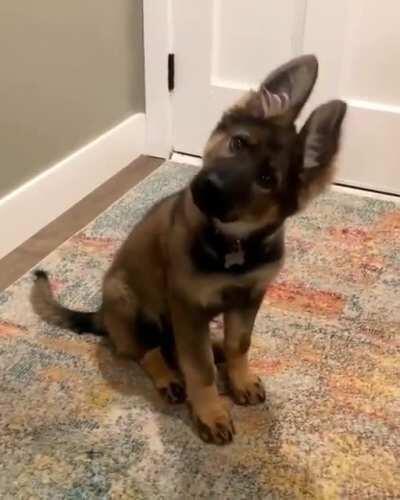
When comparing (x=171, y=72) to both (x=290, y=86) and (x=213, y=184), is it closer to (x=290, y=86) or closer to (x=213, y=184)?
(x=290, y=86)

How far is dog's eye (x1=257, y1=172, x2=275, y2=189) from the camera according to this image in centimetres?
115

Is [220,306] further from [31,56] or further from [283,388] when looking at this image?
[31,56]

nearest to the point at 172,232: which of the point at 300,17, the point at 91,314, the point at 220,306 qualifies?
the point at 220,306

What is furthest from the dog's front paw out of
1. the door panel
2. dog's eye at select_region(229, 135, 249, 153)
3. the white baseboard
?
the door panel

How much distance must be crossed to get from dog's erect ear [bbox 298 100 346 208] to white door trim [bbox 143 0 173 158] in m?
1.48

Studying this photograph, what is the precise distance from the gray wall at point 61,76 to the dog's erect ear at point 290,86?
0.98 meters

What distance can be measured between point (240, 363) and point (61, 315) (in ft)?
1.56

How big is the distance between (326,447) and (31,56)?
136 centimetres

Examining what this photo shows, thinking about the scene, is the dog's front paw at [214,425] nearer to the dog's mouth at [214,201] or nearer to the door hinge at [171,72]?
the dog's mouth at [214,201]

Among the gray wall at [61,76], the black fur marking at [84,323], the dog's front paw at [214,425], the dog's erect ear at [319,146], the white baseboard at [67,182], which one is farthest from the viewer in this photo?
the white baseboard at [67,182]

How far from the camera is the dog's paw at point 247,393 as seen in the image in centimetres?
154

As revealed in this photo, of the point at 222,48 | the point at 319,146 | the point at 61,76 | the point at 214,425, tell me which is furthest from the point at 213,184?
the point at 222,48

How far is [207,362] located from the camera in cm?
140

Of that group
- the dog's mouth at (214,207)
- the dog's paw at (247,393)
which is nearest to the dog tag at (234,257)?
the dog's mouth at (214,207)
